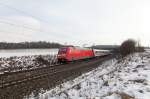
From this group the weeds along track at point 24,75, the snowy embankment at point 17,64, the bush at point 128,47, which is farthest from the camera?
the bush at point 128,47

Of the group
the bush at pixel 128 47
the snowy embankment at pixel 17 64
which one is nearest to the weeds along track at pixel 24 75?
the snowy embankment at pixel 17 64

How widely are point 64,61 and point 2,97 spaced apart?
75.3ft

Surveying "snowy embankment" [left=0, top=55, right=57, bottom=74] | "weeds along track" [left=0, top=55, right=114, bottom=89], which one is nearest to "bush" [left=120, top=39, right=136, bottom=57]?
"snowy embankment" [left=0, top=55, right=57, bottom=74]

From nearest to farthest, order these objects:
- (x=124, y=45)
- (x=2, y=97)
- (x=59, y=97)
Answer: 1. (x=59, y=97)
2. (x=2, y=97)
3. (x=124, y=45)

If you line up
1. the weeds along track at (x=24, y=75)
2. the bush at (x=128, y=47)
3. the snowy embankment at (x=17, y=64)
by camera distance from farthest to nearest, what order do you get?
the bush at (x=128, y=47) → the snowy embankment at (x=17, y=64) → the weeds along track at (x=24, y=75)

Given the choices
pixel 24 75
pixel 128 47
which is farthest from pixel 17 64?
pixel 128 47

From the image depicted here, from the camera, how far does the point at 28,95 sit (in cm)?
1099

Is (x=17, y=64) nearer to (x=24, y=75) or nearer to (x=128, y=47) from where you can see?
(x=24, y=75)

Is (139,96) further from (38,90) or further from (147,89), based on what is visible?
(38,90)

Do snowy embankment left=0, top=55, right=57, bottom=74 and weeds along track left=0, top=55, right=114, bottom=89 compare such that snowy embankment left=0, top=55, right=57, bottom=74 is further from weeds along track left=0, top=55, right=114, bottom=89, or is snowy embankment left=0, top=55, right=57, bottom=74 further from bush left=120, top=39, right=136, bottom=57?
bush left=120, top=39, right=136, bottom=57

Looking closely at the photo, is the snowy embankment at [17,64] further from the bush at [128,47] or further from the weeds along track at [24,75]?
the bush at [128,47]

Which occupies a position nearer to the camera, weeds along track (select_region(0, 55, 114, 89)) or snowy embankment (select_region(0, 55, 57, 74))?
weeds along track (select_region(0, 55, 114, 89))

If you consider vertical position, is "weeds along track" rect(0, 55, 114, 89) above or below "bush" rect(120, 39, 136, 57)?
below

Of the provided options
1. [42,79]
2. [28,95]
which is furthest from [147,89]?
[42,79]
